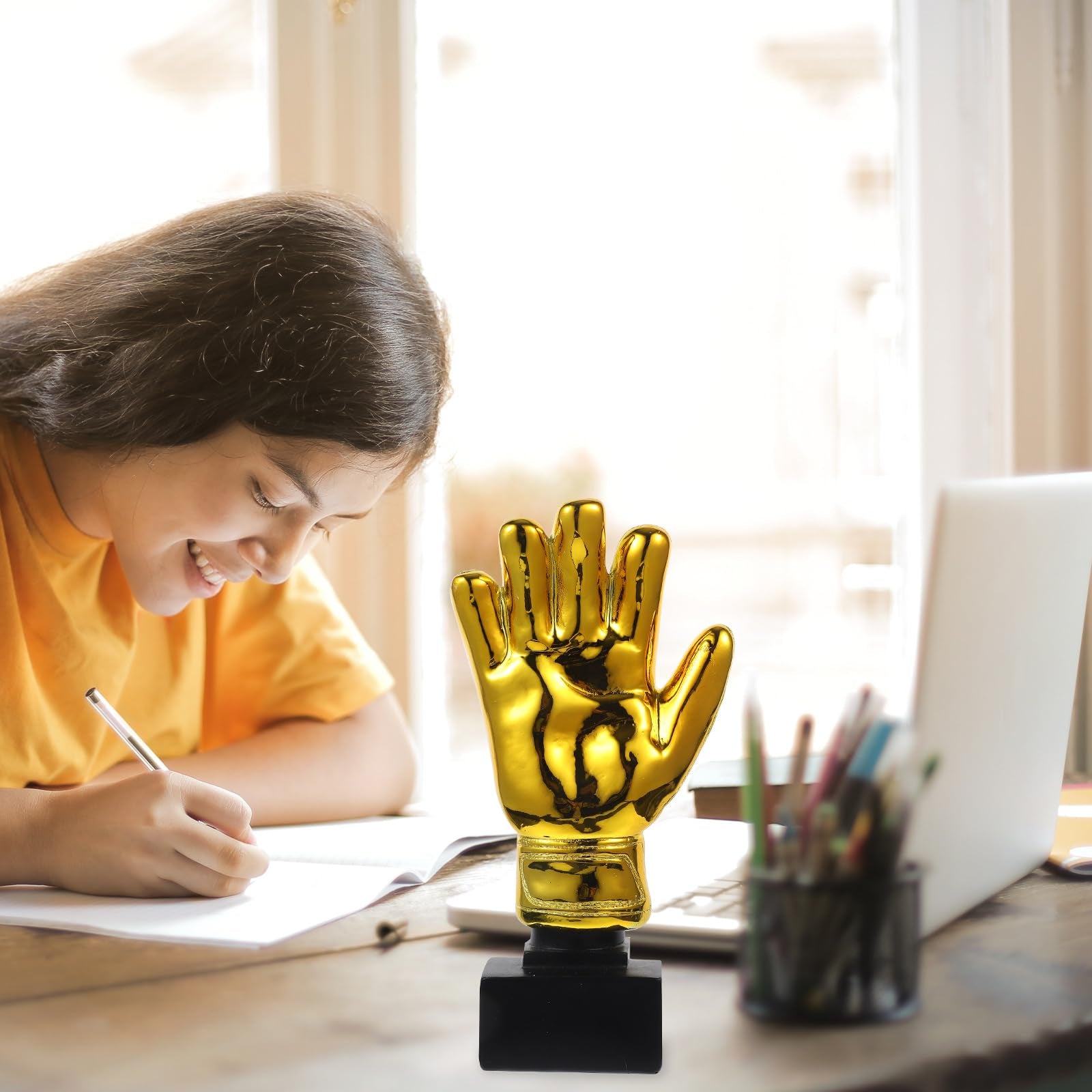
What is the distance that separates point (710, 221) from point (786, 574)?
1.79 feet

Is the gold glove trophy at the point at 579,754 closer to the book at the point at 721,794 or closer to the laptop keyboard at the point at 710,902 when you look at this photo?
the laptop keyboard at the point at 710,902

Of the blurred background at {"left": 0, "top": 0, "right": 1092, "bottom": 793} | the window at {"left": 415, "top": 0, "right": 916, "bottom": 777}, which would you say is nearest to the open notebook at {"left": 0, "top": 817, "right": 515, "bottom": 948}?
the blurred background at {"left": 0, "top": 0, "right": 1092, "bottom": 793}

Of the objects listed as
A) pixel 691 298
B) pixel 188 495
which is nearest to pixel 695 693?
pixel 188 495

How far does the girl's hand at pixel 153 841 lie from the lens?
0.82m

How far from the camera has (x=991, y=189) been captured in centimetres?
174

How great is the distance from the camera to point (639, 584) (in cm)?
63

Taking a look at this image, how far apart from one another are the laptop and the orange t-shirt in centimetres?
52

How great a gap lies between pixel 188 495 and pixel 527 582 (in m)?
0.51

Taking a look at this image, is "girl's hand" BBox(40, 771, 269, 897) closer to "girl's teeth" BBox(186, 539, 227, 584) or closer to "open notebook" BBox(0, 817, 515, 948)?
"open notebook" BBox(0, 817, 515, 948)

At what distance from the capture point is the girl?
99cm

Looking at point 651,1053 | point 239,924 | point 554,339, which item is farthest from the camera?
point 554,339

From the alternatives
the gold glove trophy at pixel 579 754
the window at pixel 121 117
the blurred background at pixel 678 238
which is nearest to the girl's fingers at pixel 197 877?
the gold glove trophy at pixel 579 754

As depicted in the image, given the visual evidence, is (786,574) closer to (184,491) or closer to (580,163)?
(580,163)

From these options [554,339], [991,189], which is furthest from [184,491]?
[991,189]
